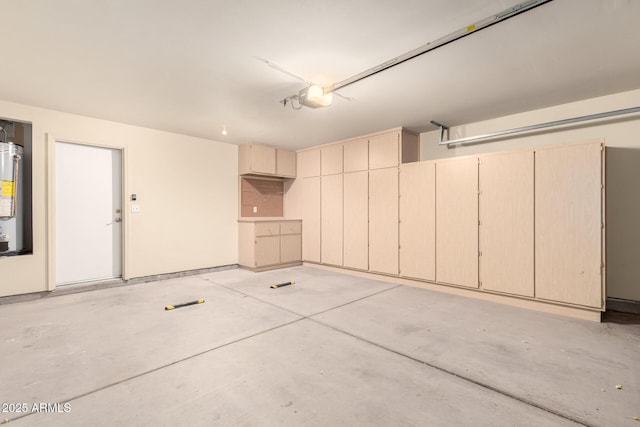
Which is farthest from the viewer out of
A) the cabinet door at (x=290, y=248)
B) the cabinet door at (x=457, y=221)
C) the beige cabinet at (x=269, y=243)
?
the cabinet door at (x=290, y=248)

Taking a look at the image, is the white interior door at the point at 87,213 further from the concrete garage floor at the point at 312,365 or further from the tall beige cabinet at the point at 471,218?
the tall beige cabinet at the point at 471,218

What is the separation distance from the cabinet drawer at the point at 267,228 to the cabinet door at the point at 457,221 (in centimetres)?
316

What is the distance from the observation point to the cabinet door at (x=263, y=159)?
5840mm

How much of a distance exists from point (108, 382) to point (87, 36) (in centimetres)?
267

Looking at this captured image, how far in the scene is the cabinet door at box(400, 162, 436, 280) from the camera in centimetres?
444

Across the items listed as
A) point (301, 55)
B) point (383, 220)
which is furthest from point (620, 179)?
point (301, 55)

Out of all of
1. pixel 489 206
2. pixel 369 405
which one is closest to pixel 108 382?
pixel 369 405

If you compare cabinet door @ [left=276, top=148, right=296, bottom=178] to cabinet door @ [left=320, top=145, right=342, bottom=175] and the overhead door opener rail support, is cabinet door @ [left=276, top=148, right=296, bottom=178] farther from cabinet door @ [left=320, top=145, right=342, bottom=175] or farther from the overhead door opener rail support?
the overhead door opener rail support

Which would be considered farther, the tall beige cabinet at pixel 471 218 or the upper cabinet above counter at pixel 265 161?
the upper cabinet above counter at pixel 265 161

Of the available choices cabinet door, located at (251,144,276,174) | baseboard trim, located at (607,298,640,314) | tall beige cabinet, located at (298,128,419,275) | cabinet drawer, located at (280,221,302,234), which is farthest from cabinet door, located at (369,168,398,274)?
baseboard trim, located at (607,298,640,314)

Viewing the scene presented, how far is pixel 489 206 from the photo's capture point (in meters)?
3.89

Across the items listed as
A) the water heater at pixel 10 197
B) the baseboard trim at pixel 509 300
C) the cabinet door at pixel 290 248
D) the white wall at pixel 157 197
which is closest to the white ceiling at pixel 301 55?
the white wall at pixel 157 197

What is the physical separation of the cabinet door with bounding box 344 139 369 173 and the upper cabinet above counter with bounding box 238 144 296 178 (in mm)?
1457

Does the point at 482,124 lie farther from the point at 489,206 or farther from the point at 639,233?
the point at 639,233
